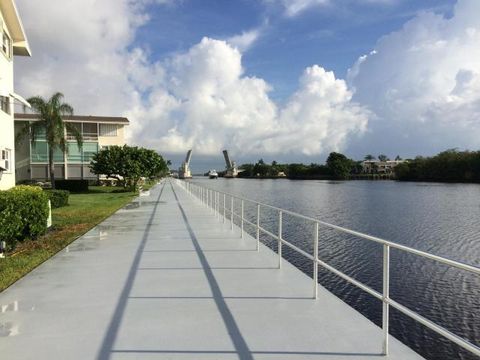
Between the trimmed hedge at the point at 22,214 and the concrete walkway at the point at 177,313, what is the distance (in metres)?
2.00

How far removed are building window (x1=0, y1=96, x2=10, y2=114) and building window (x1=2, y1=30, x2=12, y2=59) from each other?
1.84 m

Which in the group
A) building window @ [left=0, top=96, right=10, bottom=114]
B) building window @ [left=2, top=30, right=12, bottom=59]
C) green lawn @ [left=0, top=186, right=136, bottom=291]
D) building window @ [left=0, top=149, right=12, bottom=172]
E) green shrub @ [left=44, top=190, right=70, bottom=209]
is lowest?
green lawn @ [left=0, top=186, right=136, bottom=291]

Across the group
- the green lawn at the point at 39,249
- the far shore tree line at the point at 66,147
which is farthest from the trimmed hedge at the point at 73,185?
the green lawn at the point at 39,249

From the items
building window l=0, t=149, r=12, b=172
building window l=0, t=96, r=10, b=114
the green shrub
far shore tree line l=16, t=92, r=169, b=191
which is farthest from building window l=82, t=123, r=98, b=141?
building window l=0, t=96, r=10, b=114

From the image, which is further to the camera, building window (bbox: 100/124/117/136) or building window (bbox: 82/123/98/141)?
building window (bbox: 100/124/117/136)

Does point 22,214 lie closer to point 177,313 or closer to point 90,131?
point 177,313

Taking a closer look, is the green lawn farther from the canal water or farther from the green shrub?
the green shrub

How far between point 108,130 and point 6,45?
4278 centimetres

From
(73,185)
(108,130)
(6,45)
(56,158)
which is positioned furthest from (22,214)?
(108,130)

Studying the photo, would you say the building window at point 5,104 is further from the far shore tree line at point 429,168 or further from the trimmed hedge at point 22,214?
the far shore tree line at point 429,168

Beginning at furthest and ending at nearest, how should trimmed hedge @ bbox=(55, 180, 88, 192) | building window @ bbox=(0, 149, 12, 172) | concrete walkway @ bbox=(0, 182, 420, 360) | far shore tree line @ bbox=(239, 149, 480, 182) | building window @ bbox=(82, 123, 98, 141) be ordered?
far shore tree line @ bbox=(239, 149, 480, 182) → building window @ bbox=(82, 123, 98, 141) → trimmed hedge @ bbox=(55, 180, 88, 192) → building window @ bbox=(0, 149, 12, 172) → concrete walkway @ bbox=(0, 182, 420, 360)

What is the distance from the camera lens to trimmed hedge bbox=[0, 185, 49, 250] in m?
9.83

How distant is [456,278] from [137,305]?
29.7 ft

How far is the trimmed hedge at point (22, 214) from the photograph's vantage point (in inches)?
387
